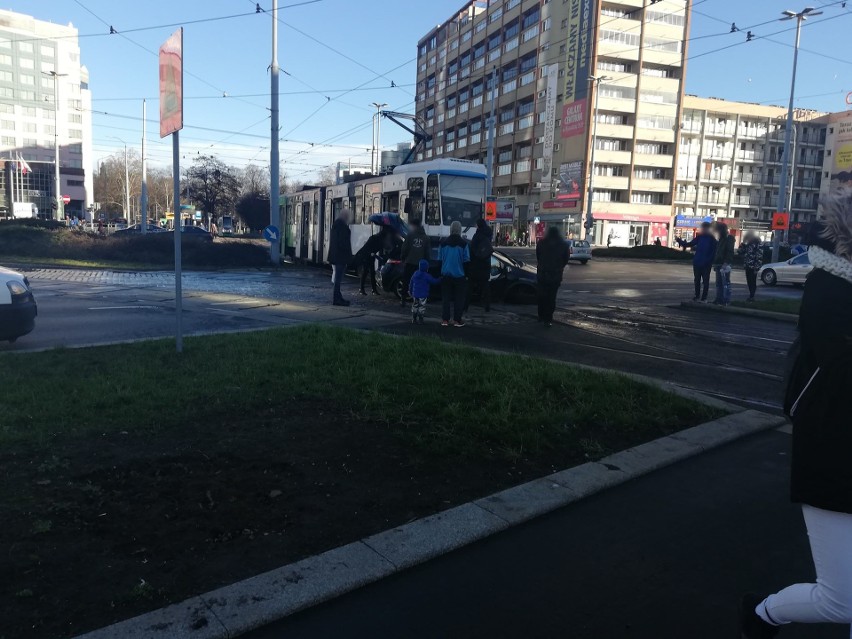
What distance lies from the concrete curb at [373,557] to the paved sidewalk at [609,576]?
7cm

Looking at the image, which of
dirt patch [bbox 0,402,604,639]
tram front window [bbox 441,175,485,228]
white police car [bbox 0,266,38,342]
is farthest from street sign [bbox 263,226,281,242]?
dirt patch [bbox 0,402,604,639]


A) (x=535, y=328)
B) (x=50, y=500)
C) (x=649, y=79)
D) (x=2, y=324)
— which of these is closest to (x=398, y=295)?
(x=535, y=328)

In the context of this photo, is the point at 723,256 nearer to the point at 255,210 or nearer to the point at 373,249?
the point at 373,249

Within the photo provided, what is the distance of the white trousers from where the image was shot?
7.38 ft

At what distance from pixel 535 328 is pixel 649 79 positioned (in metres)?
64.3

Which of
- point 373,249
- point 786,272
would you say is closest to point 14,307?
point 373,249

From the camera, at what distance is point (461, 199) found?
64.0 ft

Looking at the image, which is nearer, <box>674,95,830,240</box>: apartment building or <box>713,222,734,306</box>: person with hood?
<box>713,222,734,306</box>: person with hood

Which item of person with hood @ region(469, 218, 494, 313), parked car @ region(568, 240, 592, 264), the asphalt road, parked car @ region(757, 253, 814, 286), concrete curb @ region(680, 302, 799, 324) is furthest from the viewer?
parked car @ region(568, 240, 592, 264)

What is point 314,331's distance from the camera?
9109 mm

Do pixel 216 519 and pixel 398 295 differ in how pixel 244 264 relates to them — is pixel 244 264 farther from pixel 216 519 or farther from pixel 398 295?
pixel 216 519

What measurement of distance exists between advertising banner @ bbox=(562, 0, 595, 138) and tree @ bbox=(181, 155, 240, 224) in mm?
35949

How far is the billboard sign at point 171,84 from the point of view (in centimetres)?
709

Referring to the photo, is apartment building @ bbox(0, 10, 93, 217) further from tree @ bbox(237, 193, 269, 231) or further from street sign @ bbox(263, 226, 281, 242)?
street sign @ bbox(263, 226, 281, 242)
